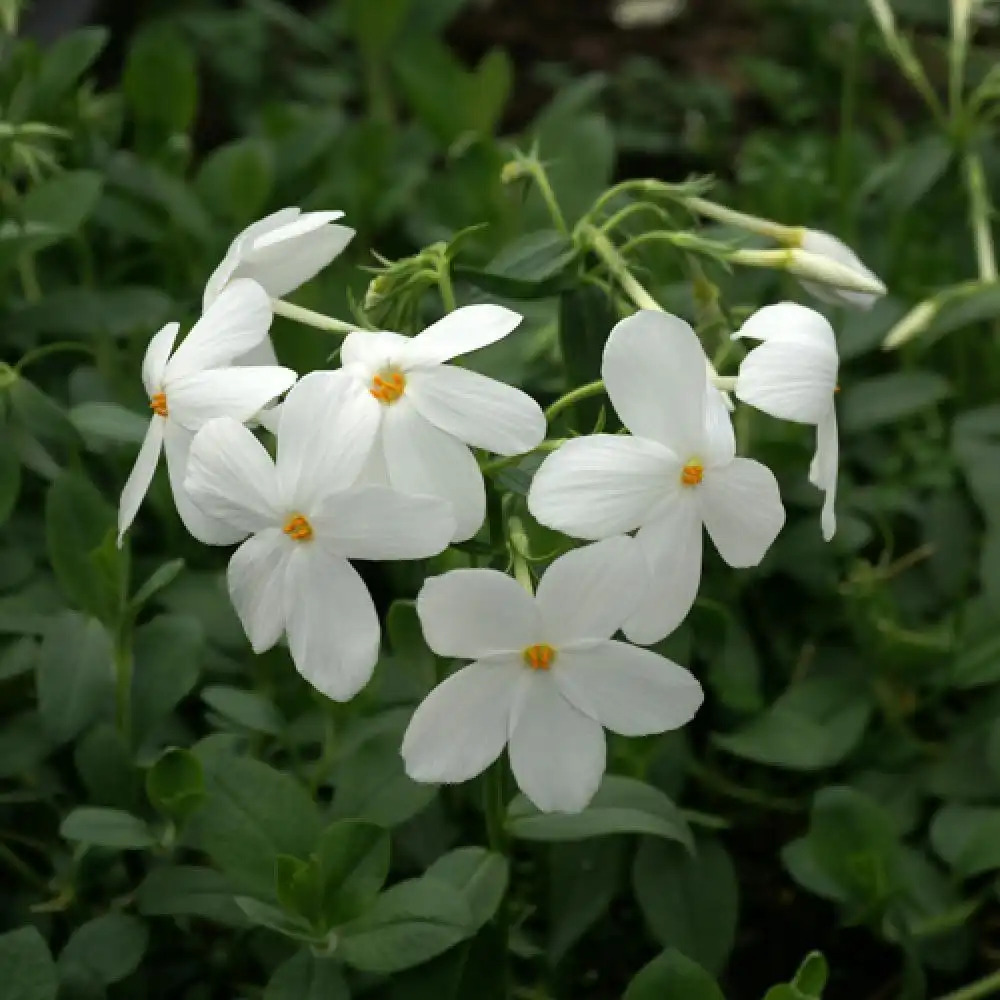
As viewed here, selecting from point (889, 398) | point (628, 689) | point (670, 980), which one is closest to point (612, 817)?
point (670, 980)

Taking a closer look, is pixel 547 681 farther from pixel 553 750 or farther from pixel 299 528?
pixel 299 528

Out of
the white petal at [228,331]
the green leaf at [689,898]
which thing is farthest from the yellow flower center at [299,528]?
the green leaf at [689,898]

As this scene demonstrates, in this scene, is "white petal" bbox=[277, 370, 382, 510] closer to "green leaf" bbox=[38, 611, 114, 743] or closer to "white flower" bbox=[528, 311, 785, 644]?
"white flower" bbox=[528, 311, 785, 644]

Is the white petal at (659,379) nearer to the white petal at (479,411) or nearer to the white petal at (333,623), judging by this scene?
the white petal at (479,411)

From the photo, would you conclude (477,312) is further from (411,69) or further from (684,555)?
(411,69)

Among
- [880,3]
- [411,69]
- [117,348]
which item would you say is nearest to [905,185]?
[880,3]

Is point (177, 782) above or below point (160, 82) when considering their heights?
below
